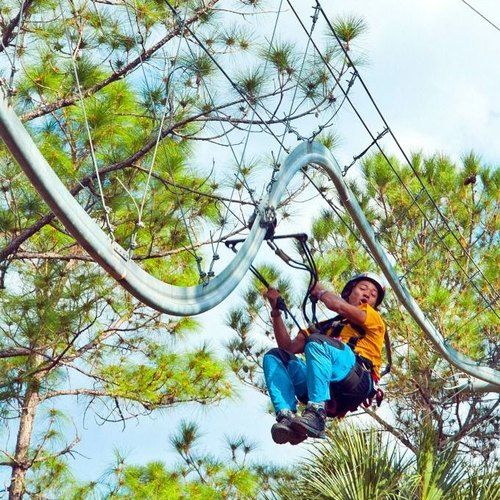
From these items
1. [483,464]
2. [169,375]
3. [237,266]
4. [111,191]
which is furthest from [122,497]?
[237,266]

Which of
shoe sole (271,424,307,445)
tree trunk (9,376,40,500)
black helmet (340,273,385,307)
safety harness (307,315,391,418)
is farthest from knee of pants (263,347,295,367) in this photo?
tree trunk (9,376,40,500)

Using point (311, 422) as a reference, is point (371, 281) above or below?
above

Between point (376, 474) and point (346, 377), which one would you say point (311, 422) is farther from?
point (376, 474)

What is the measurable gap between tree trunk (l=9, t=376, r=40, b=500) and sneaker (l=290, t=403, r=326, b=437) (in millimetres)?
5192

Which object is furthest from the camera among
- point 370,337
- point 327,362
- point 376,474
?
point 376,474

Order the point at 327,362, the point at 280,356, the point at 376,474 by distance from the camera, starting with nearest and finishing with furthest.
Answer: the point at 327,362 < the point at 280,356 < the point at 376,474

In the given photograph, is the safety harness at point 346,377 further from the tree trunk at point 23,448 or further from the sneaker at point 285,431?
the tree trunk at point 23,448

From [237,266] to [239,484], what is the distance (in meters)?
9.78

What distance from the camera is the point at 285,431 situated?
19.2 ft

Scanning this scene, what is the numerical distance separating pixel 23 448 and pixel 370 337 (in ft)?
19.9

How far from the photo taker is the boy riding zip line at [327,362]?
596 cm

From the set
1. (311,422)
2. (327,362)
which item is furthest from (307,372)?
(311,422)

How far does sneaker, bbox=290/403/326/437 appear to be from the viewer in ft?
19.1

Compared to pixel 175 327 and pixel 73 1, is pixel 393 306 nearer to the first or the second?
pixel 175 327
